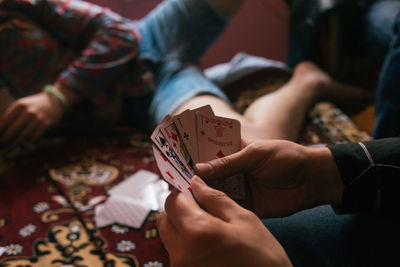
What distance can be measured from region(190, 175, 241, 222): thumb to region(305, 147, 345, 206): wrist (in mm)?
243

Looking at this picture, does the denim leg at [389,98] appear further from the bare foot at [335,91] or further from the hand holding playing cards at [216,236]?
the hand holding playing cards at [216,236]

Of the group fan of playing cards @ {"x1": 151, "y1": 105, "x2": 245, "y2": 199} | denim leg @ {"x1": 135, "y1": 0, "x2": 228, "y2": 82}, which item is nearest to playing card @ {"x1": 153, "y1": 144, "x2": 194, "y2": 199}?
fan of playing cards @ {"x1": 151, "y1": 105, "x2": 245, "y2": 199}

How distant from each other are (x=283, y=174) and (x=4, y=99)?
958 millimetres

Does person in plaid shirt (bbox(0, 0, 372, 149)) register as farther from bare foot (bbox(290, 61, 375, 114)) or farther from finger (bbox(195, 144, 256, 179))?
finger (bbox(195, 144, 256, 179))

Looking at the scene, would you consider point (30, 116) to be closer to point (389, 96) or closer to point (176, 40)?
point (176, 40)

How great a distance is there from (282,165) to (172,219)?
10.4 inches

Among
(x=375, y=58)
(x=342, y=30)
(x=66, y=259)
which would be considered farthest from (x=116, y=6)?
(x=66, y=259)

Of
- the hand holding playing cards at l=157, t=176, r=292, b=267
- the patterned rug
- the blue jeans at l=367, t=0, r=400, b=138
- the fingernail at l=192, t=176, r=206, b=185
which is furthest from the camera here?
the blue jeans at l=367, t=0, r=400, b=138

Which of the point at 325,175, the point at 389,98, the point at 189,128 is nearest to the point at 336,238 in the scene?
the point at 325,175

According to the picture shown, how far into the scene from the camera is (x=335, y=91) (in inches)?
54.1

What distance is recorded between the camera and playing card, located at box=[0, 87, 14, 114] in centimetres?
103

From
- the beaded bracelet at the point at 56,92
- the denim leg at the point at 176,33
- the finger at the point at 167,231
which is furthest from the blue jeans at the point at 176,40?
the finger at the point at 167,231

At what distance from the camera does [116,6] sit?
1.87 metres

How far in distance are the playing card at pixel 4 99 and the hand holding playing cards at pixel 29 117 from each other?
0.01 meters
